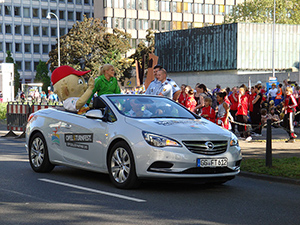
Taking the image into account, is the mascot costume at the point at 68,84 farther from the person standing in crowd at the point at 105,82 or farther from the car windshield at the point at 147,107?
the car windshield at the point at 147,107

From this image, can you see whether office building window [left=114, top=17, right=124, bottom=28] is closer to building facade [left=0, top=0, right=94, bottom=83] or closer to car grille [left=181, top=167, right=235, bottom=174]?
building facade [left=0, top=0, right=94, bottom=83]

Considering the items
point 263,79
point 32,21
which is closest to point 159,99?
point 263,79

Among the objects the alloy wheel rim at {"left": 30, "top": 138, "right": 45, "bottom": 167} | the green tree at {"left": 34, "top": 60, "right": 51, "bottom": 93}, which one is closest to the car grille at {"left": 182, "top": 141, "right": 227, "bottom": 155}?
the alloy wheel rim at {"left": 30, "top": 138, "right": 45, "bottom": 167}

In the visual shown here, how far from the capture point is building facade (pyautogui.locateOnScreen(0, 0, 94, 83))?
110312 millimetres

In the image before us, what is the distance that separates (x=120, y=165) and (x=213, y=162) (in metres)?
1.41

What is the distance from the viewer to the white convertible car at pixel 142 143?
27.8ft

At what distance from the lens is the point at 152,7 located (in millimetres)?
104750

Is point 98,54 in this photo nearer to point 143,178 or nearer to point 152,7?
point 152,7

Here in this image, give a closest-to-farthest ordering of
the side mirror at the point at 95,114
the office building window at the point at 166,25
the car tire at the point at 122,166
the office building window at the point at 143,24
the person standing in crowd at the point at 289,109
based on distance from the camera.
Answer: the car tire at the point at 122,166, the side mirror at the point at 95,114, the person standing in crowd at the point at 289,109, the office building window at the point at 143,24, the office building window at the point at 166,25

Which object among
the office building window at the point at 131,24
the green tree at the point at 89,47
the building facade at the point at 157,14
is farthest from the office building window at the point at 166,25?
the green tree at the point at 89,47

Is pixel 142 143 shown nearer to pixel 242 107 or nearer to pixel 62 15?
pixel 242 107

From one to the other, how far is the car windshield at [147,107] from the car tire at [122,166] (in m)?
0.66

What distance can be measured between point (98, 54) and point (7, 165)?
227 ft

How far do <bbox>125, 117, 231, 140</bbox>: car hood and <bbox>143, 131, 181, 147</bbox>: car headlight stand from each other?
0.07 m
